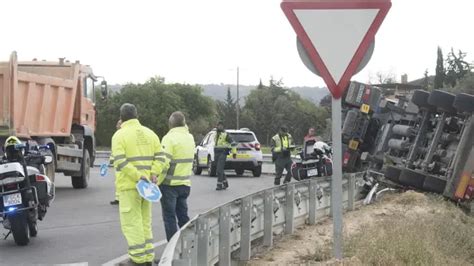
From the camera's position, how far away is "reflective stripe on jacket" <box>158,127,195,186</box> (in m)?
8.43

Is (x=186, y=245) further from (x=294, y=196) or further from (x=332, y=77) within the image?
(x=294, y=196)

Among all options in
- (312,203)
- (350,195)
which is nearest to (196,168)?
(350,195)

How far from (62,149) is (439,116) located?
8677 mm

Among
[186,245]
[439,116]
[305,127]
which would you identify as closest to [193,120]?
[305,127]

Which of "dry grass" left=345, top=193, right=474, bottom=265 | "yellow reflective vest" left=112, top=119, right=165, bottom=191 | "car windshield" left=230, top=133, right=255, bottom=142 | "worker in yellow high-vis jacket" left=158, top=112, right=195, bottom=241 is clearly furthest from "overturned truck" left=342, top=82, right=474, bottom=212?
"car windshield" left=230, top=133, right=255, bottom=142

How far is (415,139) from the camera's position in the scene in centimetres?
1324

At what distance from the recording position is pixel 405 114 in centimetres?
1425

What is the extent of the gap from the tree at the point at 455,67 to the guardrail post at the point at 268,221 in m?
59.7

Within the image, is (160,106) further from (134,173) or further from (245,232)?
(245,232)

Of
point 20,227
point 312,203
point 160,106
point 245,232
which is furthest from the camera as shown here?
point 160,106

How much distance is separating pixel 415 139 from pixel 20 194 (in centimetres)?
731

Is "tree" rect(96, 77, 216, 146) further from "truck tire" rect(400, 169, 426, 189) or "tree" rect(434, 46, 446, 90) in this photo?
"truck tire" rect(400, 169, 426, 189)

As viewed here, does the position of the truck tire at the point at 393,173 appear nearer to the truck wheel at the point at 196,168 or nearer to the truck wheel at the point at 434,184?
the truck wheel at the point at 434,184

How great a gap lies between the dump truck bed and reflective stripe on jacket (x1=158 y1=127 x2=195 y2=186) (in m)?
6.74
